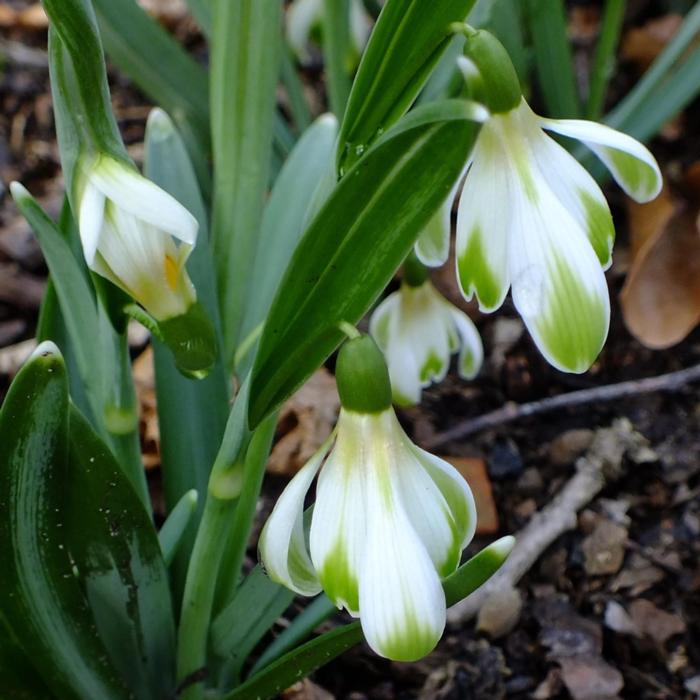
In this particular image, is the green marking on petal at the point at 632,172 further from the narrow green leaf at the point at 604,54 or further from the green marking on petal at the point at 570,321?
the narrow green leaf at the point at 604,54

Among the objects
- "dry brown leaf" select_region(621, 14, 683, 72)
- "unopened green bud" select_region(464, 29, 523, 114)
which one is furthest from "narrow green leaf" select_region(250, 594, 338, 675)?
"dry brown leaf" select_region(621, 14, 683, 72)

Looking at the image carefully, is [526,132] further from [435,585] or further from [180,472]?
[180,472]

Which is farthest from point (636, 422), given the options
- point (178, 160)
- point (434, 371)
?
point (178, 160)

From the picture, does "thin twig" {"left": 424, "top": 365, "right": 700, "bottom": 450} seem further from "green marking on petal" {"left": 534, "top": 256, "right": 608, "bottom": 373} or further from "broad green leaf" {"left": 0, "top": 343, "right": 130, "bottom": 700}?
"green marking on petal" {"left": 534, "top": 256, "right": 608, "bottom": 373}

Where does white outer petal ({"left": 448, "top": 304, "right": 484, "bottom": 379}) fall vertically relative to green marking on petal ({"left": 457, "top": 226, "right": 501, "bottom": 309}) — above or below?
below

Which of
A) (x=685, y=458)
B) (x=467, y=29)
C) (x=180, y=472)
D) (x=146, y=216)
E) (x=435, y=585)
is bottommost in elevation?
(x=685, y=458)

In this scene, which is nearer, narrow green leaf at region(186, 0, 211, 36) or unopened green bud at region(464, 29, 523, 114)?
unopened green bud at region(464, 29, 523, 114)
